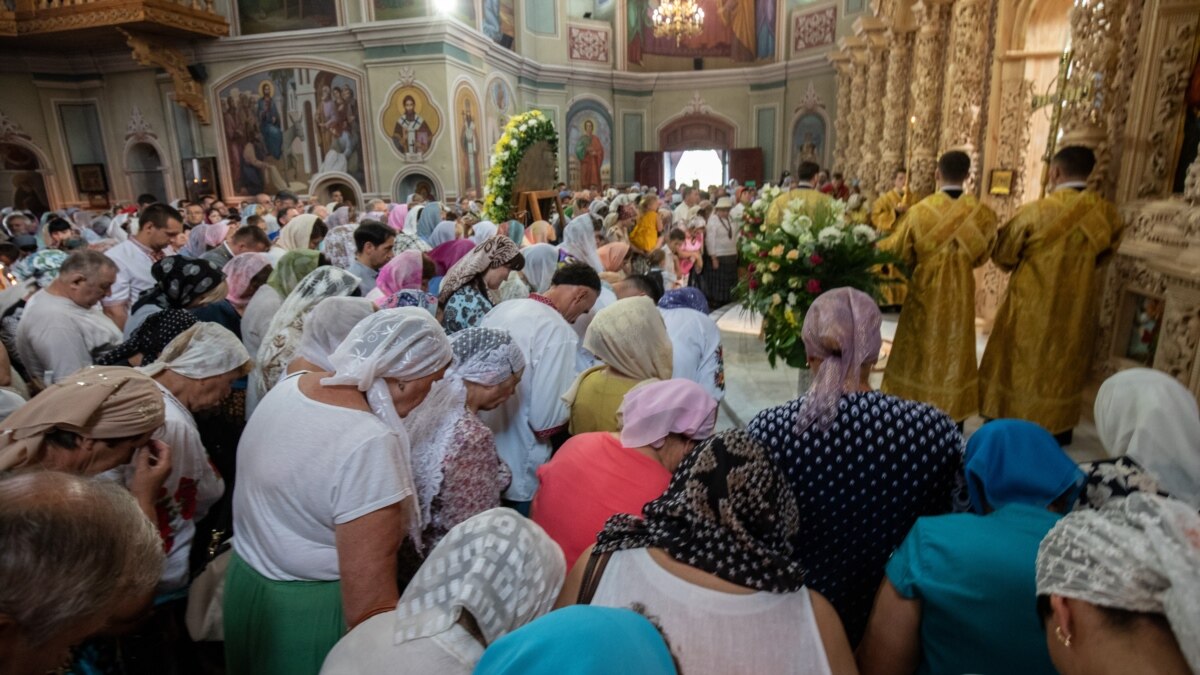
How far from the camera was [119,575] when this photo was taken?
1.06 meters

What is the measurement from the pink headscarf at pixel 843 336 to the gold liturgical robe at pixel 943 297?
2585mm

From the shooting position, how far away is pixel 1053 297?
14.3ft

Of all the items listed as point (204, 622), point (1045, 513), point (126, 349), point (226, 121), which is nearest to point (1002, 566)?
point (1045, 513)

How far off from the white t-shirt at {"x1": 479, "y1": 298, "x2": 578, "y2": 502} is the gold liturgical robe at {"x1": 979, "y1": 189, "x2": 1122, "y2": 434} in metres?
3.46

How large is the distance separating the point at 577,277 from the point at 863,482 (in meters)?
2.11

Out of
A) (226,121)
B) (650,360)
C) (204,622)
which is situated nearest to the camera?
(204,622)

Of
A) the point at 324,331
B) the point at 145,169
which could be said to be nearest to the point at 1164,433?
the point at 324,331

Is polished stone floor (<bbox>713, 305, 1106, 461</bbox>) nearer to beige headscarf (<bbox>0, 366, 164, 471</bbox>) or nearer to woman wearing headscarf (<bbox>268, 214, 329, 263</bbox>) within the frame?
beige headscarf (<bbox>0, 366, 164, 471</bbox>)

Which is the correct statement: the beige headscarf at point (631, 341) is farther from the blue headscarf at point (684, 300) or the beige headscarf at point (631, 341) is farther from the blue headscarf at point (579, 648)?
the blue headscarf at point (579, 648)

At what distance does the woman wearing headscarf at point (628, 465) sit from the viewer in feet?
6.30

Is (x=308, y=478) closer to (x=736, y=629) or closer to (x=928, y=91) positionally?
(x=736, y=629)

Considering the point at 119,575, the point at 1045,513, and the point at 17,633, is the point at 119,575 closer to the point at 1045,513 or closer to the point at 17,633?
the point at 17,633

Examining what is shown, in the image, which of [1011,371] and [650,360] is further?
[1011,371]

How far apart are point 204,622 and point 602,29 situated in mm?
22741
